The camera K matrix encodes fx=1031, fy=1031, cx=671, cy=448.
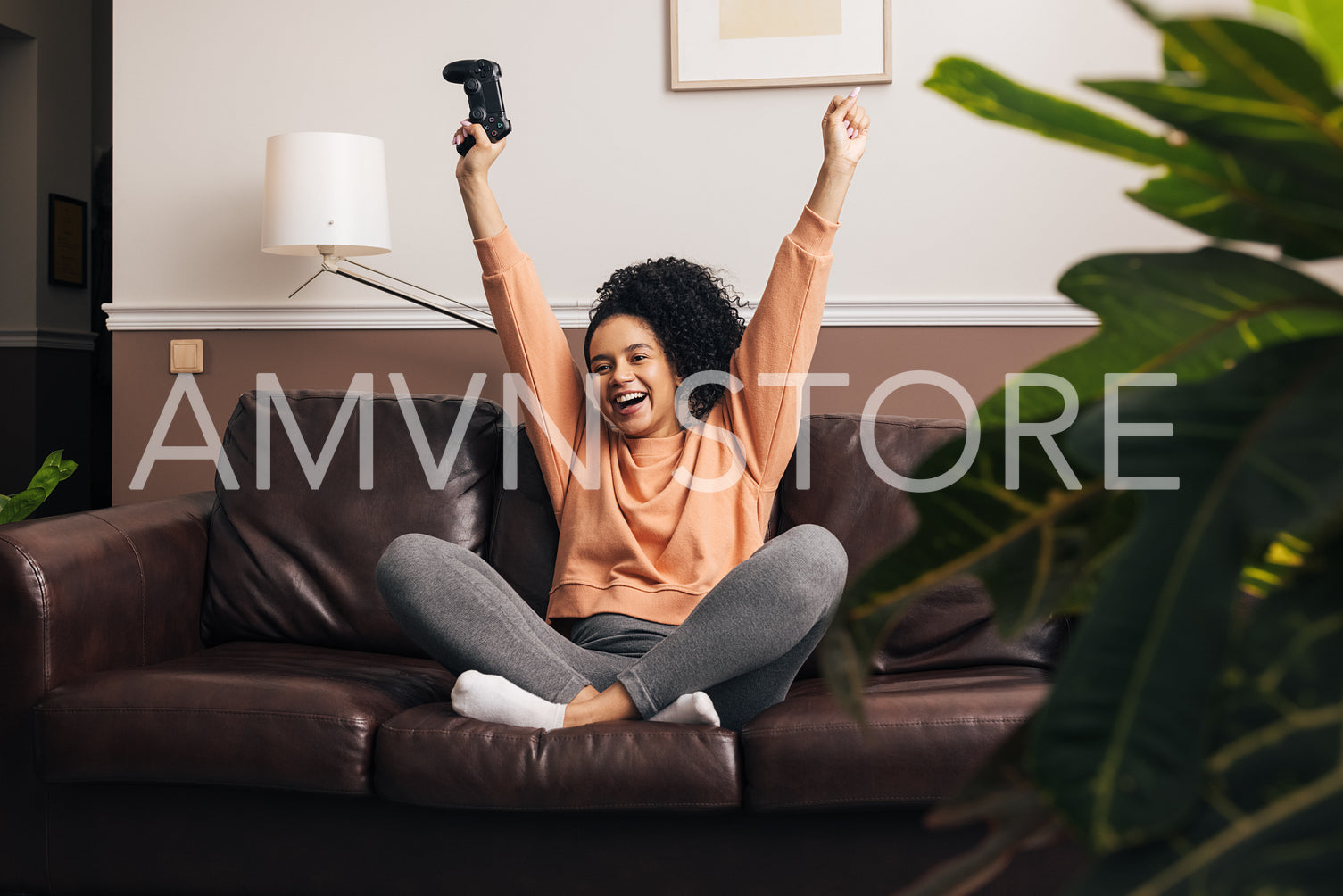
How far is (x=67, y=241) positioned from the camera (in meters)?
3.97

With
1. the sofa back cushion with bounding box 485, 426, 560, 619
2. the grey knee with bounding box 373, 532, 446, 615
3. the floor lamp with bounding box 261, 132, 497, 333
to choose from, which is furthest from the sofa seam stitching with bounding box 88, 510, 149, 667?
the floor lamp with bounding box 261, 132, 497, 333

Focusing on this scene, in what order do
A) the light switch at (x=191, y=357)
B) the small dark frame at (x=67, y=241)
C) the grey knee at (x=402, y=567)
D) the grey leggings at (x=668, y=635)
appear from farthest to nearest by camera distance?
the small dark frame at (x=67, y=241), the light switch at (x=191, y=357), the grey knee at (x=402, y=567), the grey leggings at (x=668, y=635)

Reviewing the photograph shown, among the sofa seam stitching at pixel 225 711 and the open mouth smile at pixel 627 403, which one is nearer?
the sofa seam stitching at pixel 225 711

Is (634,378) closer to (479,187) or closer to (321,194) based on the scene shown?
(479,187)

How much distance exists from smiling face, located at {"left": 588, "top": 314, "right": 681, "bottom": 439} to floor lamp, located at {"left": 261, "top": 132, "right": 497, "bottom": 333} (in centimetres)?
67

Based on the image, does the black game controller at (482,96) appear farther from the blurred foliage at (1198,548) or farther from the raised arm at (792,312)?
the blurred foliage at (1198,548)

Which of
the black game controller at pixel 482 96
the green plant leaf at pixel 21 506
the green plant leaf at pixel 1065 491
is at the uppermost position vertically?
the black game controller at pixel 482 96

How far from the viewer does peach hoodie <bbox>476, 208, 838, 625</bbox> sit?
190cm

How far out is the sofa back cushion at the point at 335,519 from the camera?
82.0 inches

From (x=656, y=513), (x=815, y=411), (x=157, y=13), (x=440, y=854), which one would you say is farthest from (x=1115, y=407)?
(x=157, y=13)

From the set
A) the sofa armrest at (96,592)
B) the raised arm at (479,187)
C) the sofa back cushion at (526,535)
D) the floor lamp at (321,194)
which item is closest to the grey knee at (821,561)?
the sofa back cushion at (526,535)

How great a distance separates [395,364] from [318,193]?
1.72 feet

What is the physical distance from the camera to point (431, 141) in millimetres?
2643

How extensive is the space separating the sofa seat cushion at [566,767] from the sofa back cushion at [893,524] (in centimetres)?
52
